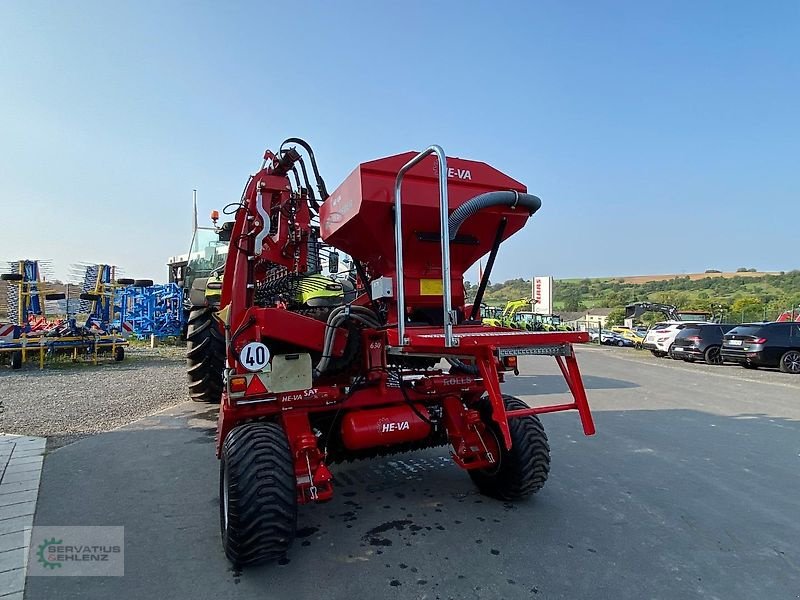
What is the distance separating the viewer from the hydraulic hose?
3.21 metres

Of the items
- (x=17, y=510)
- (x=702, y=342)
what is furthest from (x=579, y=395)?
(x=702, y=342)

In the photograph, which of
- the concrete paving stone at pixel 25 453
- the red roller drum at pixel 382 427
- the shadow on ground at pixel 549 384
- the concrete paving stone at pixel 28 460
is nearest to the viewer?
the red roller drum at pixel 382 427

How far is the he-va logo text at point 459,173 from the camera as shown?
354 cm

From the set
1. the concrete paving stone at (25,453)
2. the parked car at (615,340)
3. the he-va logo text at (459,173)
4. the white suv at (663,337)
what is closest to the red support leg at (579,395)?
the he-va logo text at (459,173)

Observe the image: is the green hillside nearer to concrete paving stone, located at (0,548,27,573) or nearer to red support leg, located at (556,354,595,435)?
red support leg, located at (556,354,595,435)

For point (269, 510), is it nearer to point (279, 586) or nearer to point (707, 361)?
point (279, 586)

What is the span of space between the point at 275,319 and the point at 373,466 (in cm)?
220

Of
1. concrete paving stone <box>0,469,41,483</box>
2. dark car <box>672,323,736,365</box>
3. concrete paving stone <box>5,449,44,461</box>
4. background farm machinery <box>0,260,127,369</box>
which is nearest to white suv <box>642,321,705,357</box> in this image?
dark car <box>672,323,736,365</box>

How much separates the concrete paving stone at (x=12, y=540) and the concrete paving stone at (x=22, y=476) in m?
1.18

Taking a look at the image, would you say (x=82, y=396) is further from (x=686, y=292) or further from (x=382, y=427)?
(x=686, y=292)

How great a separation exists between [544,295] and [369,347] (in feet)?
68.9

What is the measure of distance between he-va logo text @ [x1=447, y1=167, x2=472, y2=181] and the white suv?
17.4 m

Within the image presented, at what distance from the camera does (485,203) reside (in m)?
3.21

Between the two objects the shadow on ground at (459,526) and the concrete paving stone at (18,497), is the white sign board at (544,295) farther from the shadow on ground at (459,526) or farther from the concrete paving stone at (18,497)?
the concrete paving stone at (18,497)
